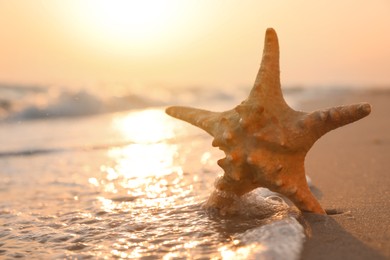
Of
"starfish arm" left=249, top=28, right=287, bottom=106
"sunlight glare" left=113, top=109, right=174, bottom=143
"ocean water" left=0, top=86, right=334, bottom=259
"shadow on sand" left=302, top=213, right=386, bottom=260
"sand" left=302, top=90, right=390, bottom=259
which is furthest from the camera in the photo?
"sunlight glare" left=113, top=109, right=174, bottom=143

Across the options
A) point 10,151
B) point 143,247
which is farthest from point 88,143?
point 143,247

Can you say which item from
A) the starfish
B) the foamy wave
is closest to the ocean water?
the starfish

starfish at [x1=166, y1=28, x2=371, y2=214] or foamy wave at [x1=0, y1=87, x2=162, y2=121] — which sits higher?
foamy wave at [x1=0, y1=87, x2=162, y2=121]

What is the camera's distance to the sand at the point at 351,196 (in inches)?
97.2

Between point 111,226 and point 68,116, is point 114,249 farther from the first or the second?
point 68,116

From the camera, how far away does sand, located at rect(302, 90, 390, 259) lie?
2.47 metres

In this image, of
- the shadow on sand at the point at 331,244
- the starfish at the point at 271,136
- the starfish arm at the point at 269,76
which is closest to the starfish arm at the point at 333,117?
the starfish at the point at 271,136

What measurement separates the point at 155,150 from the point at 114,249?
161 inches

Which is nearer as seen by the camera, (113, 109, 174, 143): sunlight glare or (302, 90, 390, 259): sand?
(302, 90, 390, 259): sand

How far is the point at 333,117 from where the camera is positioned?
2760 millimetres

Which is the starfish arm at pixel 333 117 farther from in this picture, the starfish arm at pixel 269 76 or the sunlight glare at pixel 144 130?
the sunlight glare at pixel 144 130

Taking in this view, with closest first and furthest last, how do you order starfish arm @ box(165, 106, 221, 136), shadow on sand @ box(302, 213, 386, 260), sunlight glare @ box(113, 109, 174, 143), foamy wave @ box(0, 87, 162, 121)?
shadow on sand @ box(302, 213, 386, 260) < starfish arm @ box(165, 106, 221, 136) < sunlight glare @ box(113, 109, 174, 143) < foamy wave @ box(0, 87, 162, 121)

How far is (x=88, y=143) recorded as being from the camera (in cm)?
741

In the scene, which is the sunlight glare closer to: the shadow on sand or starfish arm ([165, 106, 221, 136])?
starfish arm ([165, 106, 221, 136])
